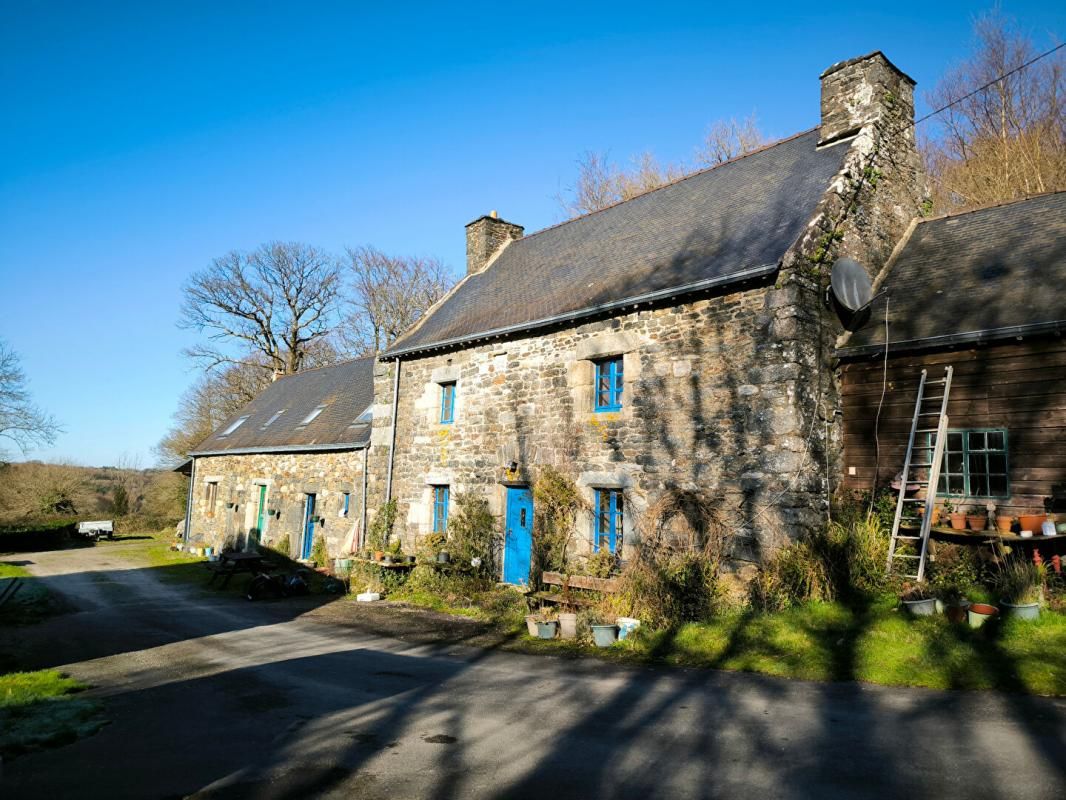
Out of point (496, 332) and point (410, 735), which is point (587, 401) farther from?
point (410, 735)

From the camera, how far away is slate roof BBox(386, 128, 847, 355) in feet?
35.0

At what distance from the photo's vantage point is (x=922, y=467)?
943cm

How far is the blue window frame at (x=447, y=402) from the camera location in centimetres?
1464

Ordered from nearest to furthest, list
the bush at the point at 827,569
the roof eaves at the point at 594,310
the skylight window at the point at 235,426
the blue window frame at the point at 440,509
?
1. the bush at the point at 827,569
2. the roof eaves at the point at 594,310
3. the blue window frame at the point at 440,509
4. the skylight window at the point at 235,426

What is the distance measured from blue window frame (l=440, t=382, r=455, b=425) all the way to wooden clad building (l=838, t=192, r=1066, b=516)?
7.69 m

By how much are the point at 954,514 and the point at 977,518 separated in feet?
0.83

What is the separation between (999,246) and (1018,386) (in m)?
2.97

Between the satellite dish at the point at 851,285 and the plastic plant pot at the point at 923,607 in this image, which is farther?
the satellite dish at the point at 851,285

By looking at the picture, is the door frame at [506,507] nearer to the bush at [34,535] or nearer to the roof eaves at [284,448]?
the roof eaves at [284,448]

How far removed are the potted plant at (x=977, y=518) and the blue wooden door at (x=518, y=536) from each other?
6705 millimetres

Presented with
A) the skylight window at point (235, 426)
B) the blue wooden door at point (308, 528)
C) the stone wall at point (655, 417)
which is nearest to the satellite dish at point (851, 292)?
the stone wall at point (655, 417)

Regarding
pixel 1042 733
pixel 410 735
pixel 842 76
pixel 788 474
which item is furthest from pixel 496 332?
pixel 1042 733

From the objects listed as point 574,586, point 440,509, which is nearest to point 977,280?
point 574,586

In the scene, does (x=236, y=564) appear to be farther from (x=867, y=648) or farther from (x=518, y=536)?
(x=867, y=648)
